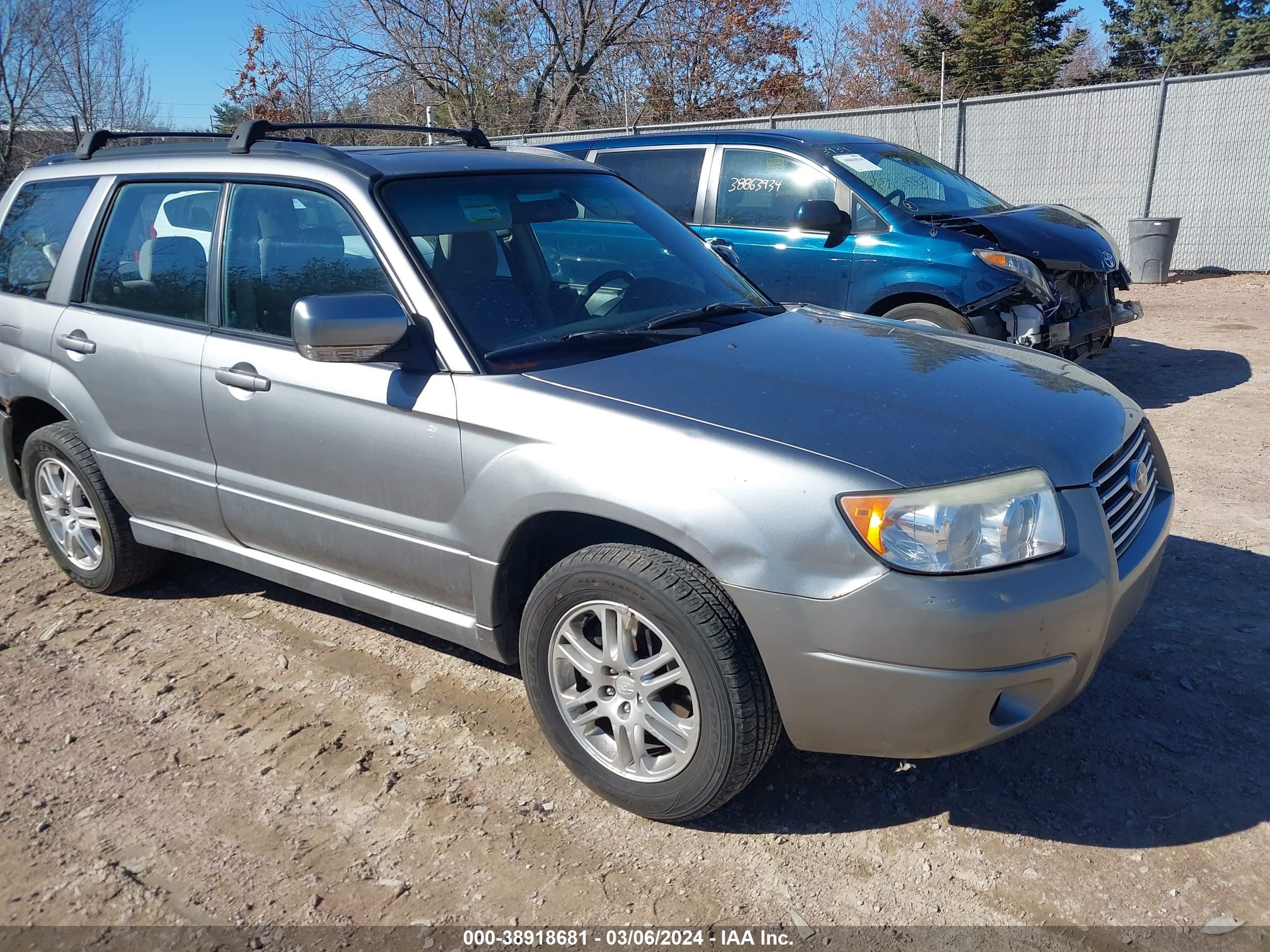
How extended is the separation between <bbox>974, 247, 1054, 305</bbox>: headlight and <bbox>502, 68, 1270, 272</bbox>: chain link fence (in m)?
6.72

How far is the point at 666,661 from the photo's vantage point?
9.12 ft

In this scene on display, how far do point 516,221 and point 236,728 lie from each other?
6.58 ft

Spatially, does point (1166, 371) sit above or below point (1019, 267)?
below

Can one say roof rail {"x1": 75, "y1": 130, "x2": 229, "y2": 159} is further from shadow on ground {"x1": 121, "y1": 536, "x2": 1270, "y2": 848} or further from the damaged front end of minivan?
the damaged front end of minivan

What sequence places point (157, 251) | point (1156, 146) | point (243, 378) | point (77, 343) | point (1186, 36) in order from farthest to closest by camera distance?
point (1186, 36) < point (1156, 146) < point (77, 343) < point (157, 251) < point (243, 378)

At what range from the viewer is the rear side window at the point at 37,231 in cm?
444

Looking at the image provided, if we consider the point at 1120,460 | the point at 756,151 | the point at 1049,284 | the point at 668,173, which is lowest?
the point at 1049,284

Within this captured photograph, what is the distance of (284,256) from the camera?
144 inches

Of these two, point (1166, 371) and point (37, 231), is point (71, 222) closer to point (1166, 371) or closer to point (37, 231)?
point (37, 231)

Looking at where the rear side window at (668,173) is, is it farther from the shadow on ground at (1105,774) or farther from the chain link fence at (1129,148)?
the chain link fence at (1129,148)

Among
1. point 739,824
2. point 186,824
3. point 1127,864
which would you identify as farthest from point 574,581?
point 1127,864

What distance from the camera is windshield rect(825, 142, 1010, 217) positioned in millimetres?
7121

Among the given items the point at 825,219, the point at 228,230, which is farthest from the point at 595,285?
the point at 825,219

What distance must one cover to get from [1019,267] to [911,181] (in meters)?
1.26
